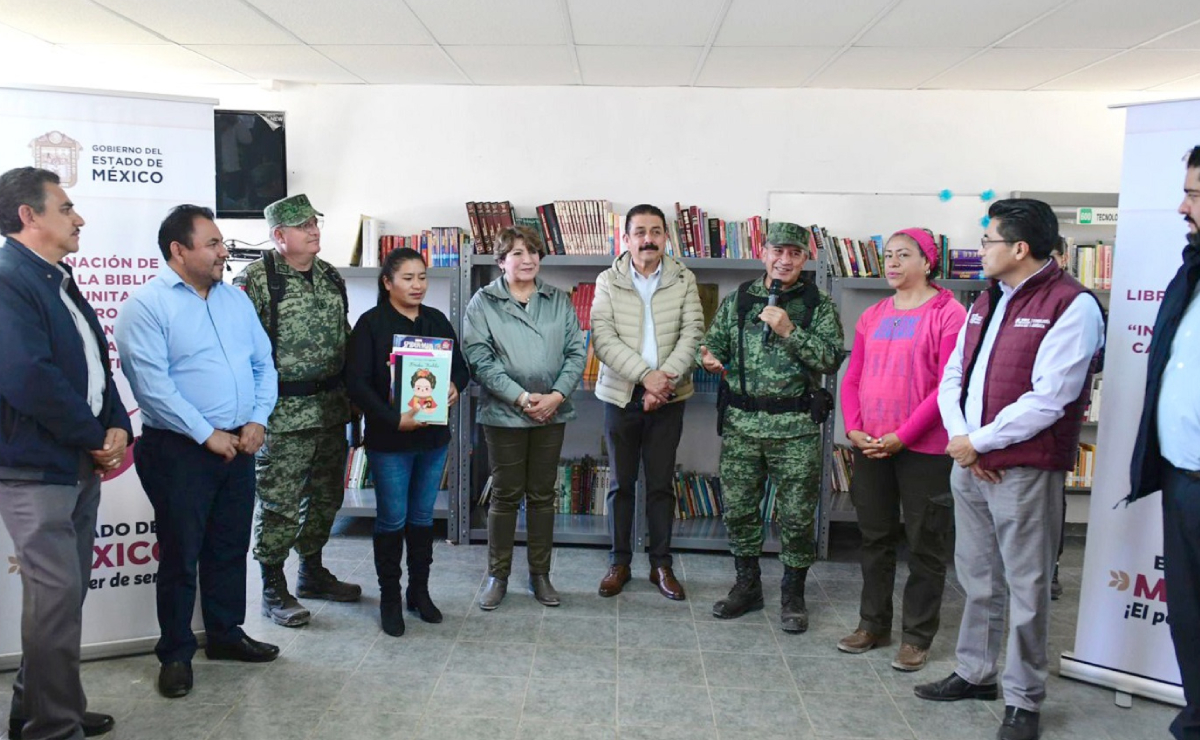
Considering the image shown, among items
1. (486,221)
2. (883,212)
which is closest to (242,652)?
(486,221)

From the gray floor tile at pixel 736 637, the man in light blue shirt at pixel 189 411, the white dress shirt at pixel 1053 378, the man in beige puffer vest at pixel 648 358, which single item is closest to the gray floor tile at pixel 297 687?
the man in light blue shirt at pixel 189 411

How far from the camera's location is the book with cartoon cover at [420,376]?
9.36 feet

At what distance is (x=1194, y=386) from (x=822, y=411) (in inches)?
49.2

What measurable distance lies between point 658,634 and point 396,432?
4.37 feet

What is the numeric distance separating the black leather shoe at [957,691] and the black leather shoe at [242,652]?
234 cm

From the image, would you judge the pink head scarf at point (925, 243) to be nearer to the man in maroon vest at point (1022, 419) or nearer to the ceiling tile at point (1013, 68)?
the man in maroon vest at point (1022, 419)

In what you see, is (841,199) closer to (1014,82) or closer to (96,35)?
(1014,82)

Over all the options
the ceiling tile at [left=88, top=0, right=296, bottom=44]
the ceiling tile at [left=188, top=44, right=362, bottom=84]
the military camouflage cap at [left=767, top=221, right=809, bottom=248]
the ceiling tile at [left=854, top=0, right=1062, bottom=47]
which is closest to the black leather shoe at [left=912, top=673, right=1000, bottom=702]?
the military camouflage cap at [left=767, top=221, right=809, bottom=248]

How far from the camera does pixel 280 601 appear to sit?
3.12 metres

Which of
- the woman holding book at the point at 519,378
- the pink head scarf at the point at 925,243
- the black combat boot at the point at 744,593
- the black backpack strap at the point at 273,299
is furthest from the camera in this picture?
the black combat boot at the point at 744,593

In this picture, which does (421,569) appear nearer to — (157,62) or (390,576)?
(390,576)

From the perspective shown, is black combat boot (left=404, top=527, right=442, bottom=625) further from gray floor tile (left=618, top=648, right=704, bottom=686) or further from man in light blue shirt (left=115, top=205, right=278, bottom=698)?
gray floor tile (left=618, top=648, right=704, bottom=686)

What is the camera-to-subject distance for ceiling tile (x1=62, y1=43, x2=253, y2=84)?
13.3 ft

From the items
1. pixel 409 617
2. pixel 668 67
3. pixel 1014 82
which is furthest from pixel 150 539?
pixel 1014 82
